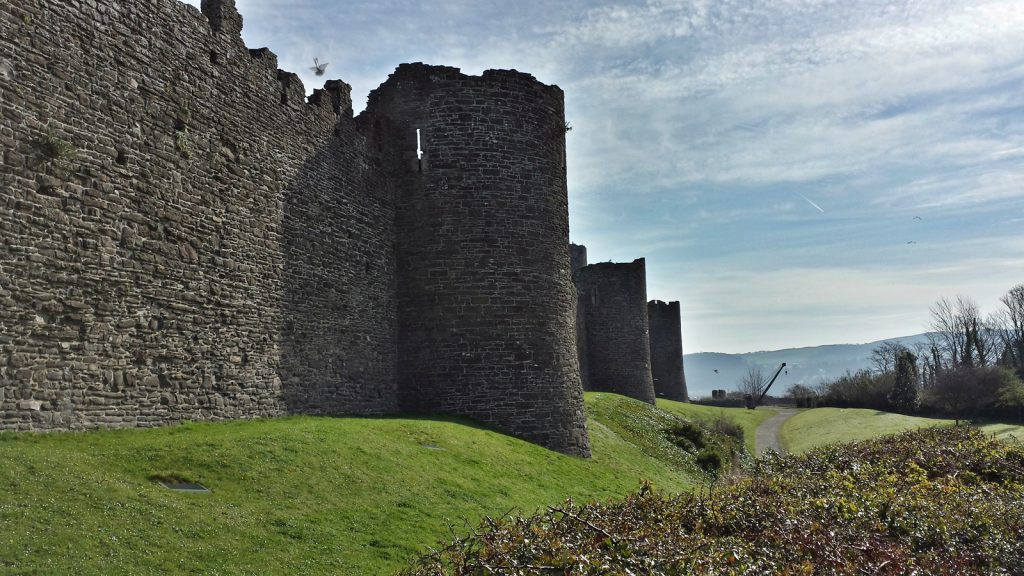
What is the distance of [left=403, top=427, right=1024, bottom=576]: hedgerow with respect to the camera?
670 cm

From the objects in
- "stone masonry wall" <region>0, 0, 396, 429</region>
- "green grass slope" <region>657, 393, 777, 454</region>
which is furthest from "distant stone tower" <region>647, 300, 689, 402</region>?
"stone masonry wall" <region>0, 0, 396, 429</region>

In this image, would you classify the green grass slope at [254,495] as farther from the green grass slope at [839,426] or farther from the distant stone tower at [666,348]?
the distant stone tower at [666,348]

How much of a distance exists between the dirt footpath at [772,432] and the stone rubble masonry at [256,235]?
1766cm

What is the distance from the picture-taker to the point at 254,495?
1066 centimetres

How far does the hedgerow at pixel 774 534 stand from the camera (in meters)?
6.70

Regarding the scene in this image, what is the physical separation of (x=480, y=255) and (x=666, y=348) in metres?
41.1

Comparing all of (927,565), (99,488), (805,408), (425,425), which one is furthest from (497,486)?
(805,408)

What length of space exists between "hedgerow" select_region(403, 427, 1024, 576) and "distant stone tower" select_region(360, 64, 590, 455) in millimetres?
9110

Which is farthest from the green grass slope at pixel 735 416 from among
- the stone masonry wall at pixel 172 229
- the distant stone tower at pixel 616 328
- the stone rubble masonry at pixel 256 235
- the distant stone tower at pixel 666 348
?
the stone masonry wall at pixel 172 229

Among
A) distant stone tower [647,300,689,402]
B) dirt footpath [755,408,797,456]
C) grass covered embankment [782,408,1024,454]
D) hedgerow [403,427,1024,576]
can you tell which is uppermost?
distant stone tower [647,300,689,402]

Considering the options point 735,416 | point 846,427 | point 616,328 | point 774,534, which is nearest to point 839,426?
point 846,427

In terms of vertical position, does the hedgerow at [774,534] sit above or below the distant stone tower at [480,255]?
below

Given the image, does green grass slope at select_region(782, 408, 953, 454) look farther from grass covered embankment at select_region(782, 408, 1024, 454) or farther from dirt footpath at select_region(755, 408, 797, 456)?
dirt footpath at select_region(755, 408, 797, 456)

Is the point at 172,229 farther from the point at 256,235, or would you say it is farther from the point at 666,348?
the point at 666,348
